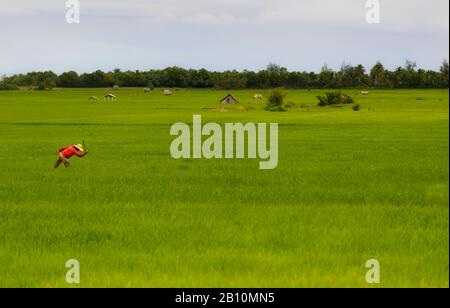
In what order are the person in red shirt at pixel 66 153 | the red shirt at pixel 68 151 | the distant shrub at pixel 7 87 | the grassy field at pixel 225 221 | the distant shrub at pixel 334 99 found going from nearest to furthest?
1. the grassy field at pixel 225 221
2. the person in red shirt at pixel 66 153
3. the red shirt at pixel 68 151
4. the distant shrub at pixel 334 99
5. the distant shrub at pixel 7 87

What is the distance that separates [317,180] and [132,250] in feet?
24.7

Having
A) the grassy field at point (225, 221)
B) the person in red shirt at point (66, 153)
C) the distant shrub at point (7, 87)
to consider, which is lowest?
the grassy field at point (225, 221)

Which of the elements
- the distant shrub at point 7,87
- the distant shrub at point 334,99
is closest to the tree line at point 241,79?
the distant shrub at point 7,87

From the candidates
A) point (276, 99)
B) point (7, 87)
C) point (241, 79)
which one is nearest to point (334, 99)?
point (276, 99)

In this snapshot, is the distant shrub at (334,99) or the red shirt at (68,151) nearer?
the red shirt at (68,151)

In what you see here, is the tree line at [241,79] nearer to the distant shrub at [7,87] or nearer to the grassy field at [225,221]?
the distant shrub at [7,87]

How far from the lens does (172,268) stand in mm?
6988

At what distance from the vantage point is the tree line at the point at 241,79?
124 meters

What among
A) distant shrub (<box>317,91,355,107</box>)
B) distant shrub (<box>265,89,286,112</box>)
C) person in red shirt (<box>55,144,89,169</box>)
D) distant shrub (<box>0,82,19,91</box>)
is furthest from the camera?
distant shrub (<box>0,82,19,91</box>)

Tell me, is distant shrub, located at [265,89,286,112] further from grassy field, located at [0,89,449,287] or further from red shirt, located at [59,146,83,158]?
red shirt, located at [59,146,83,158]

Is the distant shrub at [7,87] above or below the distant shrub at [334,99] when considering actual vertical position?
above

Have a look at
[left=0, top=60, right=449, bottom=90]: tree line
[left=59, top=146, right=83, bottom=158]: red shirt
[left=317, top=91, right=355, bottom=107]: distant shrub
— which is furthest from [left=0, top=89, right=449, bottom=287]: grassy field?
[left=0, top=60, right=449, bottom=90]: tree line

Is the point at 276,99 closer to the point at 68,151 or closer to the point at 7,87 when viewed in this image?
the point at 68,151

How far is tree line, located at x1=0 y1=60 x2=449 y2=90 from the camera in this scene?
406 feet
